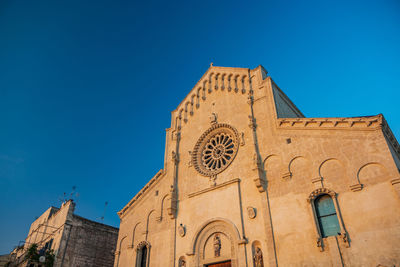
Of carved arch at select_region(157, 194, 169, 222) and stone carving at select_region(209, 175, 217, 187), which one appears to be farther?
carved arch at select_region(157, 194, 169, 222)

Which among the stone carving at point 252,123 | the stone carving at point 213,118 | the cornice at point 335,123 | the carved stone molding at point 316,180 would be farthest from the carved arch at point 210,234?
the stone carving at point 213,118

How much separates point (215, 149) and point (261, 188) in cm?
596

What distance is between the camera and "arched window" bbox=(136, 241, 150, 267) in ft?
74.6

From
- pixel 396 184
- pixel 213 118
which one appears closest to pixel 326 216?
pixel 396 184

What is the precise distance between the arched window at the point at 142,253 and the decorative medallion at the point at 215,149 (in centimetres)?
713

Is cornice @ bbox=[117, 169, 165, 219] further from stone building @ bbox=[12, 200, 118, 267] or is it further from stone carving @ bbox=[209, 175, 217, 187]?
stone building @ bbox=[12, 200, 118, 267]

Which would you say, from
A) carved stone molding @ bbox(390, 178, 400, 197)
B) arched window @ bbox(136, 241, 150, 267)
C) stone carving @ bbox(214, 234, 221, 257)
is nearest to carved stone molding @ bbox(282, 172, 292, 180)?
carved stone molding @ bbox(390, 178, 400, 197)

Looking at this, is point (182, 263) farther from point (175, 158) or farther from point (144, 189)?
point (175, 158)

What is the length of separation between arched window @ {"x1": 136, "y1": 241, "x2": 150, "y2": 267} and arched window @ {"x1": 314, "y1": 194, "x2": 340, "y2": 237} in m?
13.0

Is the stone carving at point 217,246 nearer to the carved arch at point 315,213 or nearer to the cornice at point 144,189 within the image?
the carved arch at point 315,213

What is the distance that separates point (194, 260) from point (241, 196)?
5329 millimetres

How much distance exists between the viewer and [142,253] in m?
23.4

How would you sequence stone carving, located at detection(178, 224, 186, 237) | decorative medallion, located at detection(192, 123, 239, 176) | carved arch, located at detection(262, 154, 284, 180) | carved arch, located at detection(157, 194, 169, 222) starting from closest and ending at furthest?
1. carved arch, located at detection(262, 154, 284, 180)
2. stone carving, located at detection(178, 224, 186, 237)
3. decorative medallion, located at detection(192, 123, 239, 176)
4. carved arch, located at detection(157, 194, 169, 222)

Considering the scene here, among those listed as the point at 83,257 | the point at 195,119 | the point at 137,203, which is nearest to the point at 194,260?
the point at 137,203
